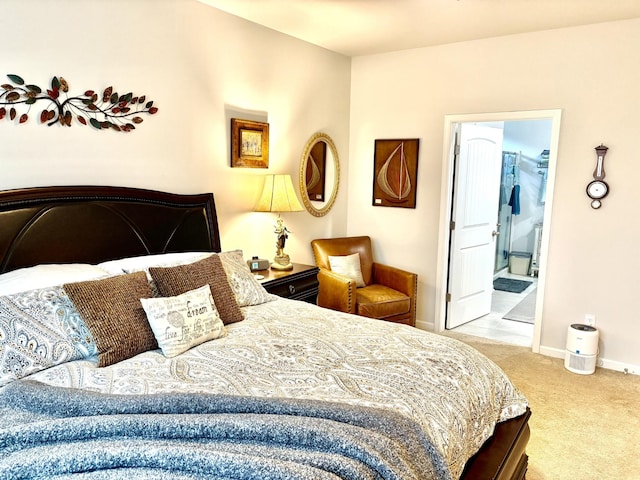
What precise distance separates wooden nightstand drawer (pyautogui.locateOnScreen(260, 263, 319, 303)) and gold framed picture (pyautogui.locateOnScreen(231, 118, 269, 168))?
2.85ft

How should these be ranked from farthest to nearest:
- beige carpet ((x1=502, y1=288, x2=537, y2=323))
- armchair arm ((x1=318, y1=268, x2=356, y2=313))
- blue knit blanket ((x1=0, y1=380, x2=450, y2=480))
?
beige carpet ((x1=502, y1=288, x2=537, y2=323)), armchair arm ((x1=318, y1=268, x2=356, y2=313)), blue knit blanket ((x1=0, y1=380, x2=450, y2=480))

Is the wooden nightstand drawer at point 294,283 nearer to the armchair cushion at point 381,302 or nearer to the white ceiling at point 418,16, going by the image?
the armchair cushion at point 381,302

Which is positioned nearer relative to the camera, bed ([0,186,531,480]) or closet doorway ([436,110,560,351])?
bed ([0,186,531,480])

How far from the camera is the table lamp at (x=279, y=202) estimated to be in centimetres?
368

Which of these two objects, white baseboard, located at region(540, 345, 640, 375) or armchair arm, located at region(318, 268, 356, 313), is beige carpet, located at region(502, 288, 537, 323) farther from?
armchair arm, located at region(318, 268, 356, 313)

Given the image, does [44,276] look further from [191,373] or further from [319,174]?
[319,174]

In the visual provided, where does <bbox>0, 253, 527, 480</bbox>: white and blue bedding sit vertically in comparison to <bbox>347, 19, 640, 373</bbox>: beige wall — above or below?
below

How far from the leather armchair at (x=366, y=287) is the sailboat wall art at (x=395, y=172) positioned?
1.57 feet

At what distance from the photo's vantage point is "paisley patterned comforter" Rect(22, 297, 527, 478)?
1660 mm

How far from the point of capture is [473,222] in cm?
479

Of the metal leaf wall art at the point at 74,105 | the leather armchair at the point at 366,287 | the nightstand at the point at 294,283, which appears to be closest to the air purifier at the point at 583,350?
the leather armchair at the point at 366,287

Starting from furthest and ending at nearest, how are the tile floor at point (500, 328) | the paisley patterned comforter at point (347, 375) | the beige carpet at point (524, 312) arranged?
the beige carpet at point (524, 312) → the tile floor at point (500, 328) → the paisley patterned comforter at point (347, 375)

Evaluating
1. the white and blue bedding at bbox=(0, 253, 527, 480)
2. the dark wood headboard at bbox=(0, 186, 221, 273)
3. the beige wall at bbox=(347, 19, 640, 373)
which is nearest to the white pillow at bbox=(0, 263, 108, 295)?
the dark wood headboard at bbox=(0, 186, 221, 273)

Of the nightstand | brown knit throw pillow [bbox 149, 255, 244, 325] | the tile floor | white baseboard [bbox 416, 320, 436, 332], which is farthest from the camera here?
white baseboard [bbox 416, 320, 436, 332]
